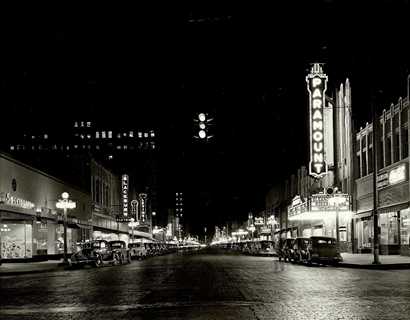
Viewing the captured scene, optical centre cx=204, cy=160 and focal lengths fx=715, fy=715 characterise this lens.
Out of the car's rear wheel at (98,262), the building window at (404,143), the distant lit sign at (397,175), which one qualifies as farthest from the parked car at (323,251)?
the car's rear wheel at (98,262)

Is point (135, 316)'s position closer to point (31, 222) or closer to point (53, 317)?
point (53, 317)

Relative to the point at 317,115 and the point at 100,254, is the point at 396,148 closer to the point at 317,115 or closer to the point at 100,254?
the point at 317,115

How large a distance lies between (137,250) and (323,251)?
26668 mm

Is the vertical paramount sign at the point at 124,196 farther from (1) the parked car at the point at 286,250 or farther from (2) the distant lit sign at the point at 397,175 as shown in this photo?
(2) the distant lit sign at the point at 397,175

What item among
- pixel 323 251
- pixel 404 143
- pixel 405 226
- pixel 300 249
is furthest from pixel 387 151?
pixel 323 251

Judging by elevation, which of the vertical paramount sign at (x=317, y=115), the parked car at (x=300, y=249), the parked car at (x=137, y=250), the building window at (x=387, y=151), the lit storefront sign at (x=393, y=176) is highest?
the vertical paramount sign at (x=317, y=115)

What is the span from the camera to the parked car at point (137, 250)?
210 feet

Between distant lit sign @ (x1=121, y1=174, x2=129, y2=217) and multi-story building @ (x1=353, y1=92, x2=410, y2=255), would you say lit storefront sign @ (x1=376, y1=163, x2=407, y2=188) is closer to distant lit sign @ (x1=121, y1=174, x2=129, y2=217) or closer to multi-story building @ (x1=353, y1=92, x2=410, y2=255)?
multi-story building @ (x1=353, y1=92, x2=410, y2=255)

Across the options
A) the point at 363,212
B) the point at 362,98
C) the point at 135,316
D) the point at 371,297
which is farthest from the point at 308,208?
the point at 135,316

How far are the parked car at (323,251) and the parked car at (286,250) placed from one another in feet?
17.6

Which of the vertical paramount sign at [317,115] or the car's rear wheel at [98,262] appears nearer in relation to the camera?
the car's rear wheel at [98,262]

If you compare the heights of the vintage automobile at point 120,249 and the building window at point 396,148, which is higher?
the building window at point 396,148

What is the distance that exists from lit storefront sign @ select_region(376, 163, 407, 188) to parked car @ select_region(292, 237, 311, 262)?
7.69 metres

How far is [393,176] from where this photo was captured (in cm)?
4816
